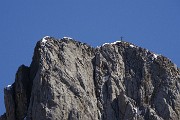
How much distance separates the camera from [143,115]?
150 m

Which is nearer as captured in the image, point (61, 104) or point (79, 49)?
point (61, 104)

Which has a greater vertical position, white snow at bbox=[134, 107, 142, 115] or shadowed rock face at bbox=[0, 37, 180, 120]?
shadowed rock face at bbox=[0, 37, 180, 120]

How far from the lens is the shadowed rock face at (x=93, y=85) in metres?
147

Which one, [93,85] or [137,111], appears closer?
[137,111]

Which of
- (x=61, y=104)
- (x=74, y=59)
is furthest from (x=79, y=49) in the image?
(x=61, y=104)

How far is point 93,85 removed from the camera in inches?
6033

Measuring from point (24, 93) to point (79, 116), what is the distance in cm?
1142

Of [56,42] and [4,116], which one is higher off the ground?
[56,42]

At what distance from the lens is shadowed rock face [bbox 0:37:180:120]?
14675 centimetres

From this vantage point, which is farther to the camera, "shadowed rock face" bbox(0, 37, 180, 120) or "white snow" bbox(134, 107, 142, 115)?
"white snow" bbox(134, 107, 142, 115)

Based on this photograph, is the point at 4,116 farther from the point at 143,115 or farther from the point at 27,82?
the point at 143,115

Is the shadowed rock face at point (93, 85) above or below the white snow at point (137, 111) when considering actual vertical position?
above

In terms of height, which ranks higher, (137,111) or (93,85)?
(93,85)

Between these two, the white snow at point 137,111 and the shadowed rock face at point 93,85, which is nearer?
the shadowed rock face at point 93,85
